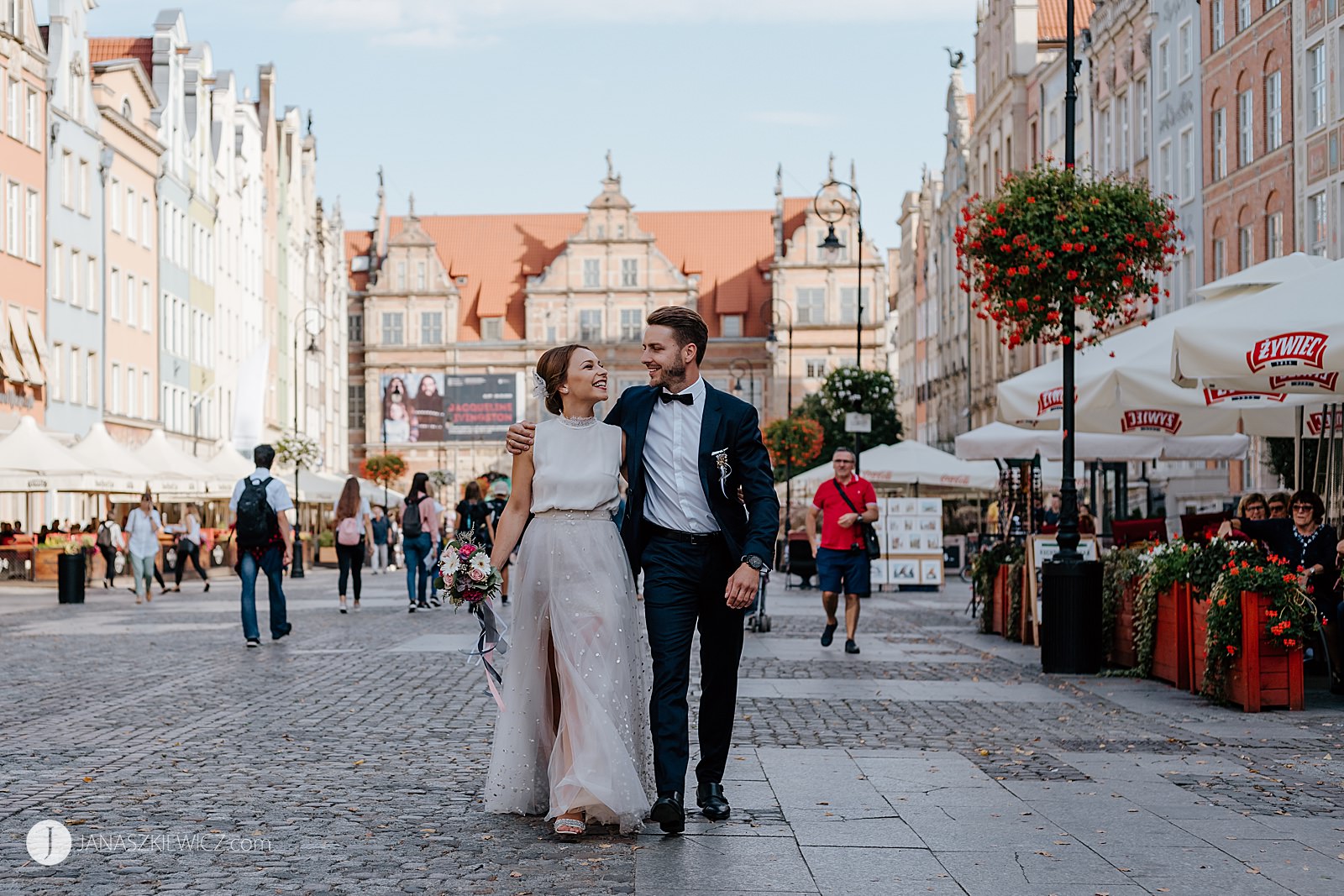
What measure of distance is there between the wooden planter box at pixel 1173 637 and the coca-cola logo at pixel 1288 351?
5.76 ft

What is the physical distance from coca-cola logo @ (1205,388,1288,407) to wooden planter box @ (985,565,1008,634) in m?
4.08

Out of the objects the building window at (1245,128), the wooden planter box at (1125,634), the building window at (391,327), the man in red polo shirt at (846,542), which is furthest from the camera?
the building window at (391,327)

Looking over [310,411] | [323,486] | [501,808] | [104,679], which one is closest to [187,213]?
[323,486]

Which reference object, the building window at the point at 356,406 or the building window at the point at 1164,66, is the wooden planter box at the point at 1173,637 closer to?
the building window at the point at 1164,66

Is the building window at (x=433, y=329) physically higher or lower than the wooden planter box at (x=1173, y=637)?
higher

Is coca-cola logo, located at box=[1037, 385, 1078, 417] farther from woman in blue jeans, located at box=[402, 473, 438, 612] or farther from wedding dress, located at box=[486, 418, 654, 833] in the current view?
woman in blue jeans, located at box=[402, 473, 438, 612]

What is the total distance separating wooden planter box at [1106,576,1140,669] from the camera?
570 inches

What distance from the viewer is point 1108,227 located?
15.4m

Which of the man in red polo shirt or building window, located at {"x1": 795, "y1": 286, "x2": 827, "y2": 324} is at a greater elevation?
building window, located at {"x1": 795, "y1": 286, "x2": 827, "y2": 324}

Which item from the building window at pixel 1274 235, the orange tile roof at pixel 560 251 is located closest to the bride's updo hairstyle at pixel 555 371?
the building window at pixel 1274 235

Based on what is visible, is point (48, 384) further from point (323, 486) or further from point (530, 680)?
point (530, 680)

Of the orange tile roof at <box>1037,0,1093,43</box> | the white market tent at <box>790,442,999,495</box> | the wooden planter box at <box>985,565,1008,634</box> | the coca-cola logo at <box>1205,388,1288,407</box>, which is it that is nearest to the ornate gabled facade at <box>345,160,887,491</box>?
the orange tile roof at <box>1037,0,1093,43</box>

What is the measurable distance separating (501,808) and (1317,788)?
12.0 feet

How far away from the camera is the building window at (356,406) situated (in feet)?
321
